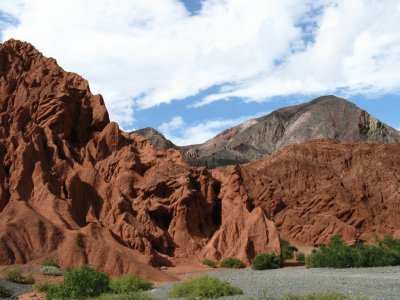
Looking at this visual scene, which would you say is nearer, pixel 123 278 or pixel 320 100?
pixel 123 278

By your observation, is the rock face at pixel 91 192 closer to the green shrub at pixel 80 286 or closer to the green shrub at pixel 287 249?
the green shrub at pixel 287 249

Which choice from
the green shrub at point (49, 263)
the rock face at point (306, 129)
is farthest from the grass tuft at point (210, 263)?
the rock face at point (306, 129)

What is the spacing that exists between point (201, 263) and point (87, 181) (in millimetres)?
10222

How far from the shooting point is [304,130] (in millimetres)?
149000

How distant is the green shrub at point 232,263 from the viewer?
39938mm

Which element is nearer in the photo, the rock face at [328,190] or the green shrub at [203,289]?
the green shrub at [203,289]

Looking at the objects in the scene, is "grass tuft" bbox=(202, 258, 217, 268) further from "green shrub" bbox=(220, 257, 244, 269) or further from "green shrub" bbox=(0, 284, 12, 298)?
"green shrub" bbox=(0, 284, 12, 298)

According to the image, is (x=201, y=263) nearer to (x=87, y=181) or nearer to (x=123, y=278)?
(x=87, y=181)

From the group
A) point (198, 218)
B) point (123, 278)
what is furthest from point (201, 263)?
point (123, 278)

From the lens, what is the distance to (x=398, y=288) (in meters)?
20.5

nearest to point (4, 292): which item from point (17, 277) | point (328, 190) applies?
point (17, 277)

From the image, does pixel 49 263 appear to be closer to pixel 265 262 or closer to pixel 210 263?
pixel 210 263

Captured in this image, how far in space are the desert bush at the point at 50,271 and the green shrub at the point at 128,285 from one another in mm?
6512

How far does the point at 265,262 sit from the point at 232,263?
9.54ft
